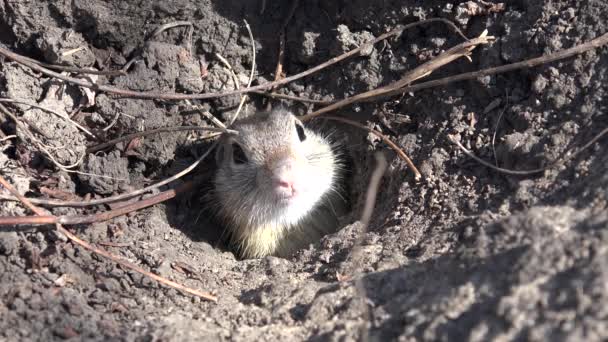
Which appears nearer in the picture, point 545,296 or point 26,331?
point 545,296

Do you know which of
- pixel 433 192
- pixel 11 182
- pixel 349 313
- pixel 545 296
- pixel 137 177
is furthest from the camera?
pixel 137 177

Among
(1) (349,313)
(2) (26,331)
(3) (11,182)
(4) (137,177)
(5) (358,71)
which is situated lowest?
(2) (26,331)

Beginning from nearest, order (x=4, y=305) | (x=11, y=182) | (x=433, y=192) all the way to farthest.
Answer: (x=4, y=305)
(x=11, y=182)
(x=433, y=192)

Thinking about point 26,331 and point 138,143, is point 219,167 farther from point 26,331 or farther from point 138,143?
point 26,331

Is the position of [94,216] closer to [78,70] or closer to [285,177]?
[78,70]

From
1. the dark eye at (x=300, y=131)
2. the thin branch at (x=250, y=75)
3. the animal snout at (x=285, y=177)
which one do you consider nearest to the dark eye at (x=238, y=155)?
the thin branch at (x=250, y=75)

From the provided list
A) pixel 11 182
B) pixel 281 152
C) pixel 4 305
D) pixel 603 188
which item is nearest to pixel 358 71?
pixel 281 152

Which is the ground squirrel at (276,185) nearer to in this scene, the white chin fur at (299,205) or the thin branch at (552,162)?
the white chin fur at (299,205)
